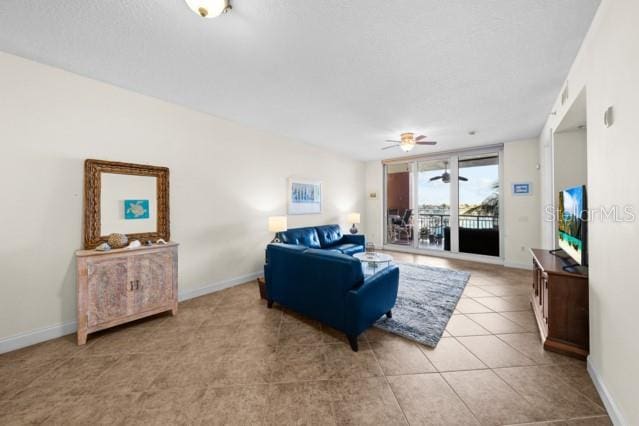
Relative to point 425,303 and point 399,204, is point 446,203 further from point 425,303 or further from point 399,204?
point 425,303

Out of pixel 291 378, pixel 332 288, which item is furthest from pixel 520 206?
pixel 291 378

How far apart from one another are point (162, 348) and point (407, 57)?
11.8 ft

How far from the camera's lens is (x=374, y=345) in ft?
7.13

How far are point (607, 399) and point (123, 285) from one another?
408 centimetres

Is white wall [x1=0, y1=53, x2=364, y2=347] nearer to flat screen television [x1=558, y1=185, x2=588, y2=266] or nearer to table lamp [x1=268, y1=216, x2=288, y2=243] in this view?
table lamp [x1=268, y1=216, x2=288, y2=243]

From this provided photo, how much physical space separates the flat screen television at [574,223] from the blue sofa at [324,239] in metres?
2.87

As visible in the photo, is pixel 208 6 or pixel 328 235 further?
pixel 328 235

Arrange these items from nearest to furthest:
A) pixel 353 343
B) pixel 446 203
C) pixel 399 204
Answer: pixel 353 343, pixel 446 203, pixel 399 204

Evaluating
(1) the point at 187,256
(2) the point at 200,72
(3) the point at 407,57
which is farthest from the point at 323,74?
(1) the point at 187,256

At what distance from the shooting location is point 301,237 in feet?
14.4

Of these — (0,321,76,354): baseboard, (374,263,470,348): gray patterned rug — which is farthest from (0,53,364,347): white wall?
(374,263,470,348): gray patterned rug

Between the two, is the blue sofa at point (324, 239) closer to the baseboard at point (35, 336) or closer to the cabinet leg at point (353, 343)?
the cabinet leg at point (353, 343)

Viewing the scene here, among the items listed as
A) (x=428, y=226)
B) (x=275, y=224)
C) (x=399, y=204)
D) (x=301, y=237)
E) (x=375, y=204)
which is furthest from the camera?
(x=375, y=204)

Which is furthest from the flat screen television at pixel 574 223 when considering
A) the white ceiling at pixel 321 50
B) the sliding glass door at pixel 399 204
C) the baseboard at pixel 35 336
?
the baseboard at pixel 35 336
